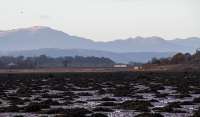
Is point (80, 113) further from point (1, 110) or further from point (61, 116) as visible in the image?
point (1, 110)

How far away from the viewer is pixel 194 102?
35.4 meters

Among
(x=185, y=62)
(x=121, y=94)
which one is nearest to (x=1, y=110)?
(x=121, y=94)

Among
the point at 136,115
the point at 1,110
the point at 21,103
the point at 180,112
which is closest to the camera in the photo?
the point at 136,115

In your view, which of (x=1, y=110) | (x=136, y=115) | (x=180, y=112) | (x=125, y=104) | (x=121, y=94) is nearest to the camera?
(x=136, y=115)

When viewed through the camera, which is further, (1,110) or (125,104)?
(125,104)

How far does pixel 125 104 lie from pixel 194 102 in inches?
179

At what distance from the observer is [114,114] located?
91.4 feet

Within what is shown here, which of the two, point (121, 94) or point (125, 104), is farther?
point (121, 94)

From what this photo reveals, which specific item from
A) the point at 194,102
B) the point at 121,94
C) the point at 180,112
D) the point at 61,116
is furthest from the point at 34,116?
the point at 121,94

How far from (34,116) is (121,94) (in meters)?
18.0

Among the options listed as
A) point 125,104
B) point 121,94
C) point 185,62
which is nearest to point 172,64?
point 185,62

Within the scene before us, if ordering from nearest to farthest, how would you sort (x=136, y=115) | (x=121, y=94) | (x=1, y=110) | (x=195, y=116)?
(x=195, y=116), (x=136, y=115), (x=1, y=110), (x=121, y=94)

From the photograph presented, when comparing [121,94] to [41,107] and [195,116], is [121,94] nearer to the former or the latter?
[41,107]

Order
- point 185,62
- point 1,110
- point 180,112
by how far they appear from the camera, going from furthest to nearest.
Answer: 1. point 185,62
2. point 1,110
3. point 180,112
